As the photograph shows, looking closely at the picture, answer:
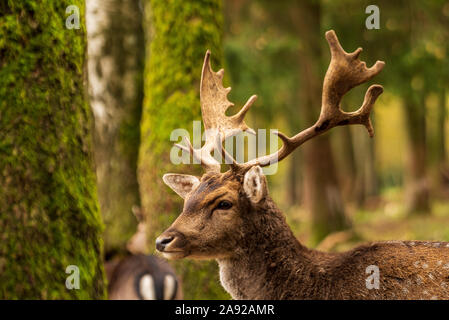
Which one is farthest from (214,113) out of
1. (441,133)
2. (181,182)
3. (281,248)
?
(441,133)

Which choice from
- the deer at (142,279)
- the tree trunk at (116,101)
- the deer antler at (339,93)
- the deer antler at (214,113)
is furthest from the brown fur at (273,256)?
the tree trunk at (116,101)

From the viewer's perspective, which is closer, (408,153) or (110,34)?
(110,34)

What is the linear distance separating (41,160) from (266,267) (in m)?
1.79

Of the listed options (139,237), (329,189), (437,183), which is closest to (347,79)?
(139,237)

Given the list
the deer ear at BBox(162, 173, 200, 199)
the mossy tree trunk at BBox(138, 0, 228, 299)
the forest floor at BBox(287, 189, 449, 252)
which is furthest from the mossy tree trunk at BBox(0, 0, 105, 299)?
the forest floor at BBox(287, 189, 449, 252)

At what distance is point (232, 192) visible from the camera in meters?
4.30

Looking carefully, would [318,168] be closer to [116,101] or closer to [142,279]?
[116,101]

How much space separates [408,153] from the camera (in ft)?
53.4

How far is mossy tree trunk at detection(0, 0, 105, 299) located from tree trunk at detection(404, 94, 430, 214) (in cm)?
1317

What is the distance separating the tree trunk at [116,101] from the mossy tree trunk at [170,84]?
1.69 meters

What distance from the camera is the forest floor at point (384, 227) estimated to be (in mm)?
11586

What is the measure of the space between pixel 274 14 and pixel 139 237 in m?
9.88

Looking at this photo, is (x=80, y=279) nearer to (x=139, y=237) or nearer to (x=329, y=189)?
(x=139, y=237)

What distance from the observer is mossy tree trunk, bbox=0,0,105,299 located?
3.66 meters
